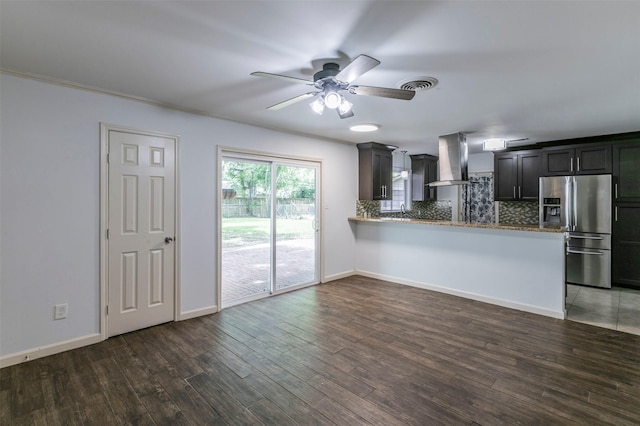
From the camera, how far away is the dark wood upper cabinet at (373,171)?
5.60 meters

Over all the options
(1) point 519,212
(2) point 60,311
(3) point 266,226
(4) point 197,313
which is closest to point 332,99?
(3) point 266,226

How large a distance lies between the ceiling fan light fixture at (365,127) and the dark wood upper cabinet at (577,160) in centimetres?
324

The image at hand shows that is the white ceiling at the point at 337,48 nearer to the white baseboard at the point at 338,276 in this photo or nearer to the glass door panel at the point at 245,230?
the glass door panel at the point at 245,230

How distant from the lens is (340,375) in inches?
96.7

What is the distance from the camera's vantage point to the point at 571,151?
5.09 metres

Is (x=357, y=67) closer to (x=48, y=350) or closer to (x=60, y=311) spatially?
(x=60, y=311)

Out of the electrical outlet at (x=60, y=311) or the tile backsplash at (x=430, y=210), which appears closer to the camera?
the electrical outlet at (x=60, y=311)

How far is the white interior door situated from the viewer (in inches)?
123

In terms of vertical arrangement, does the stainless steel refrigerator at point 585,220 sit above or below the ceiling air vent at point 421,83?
below

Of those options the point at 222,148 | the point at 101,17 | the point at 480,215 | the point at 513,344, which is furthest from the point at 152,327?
the point at 480,215

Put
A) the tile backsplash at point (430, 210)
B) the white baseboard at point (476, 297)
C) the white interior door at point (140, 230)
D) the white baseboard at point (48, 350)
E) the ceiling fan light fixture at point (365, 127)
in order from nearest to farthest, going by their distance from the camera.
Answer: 1. the white baseboard at point (48, 350)
2. the white interior door at point (140, 230)
3. the white baseboard at point (476, 297)
4. the ceiling fan light fixture at point (365, 127)
5. the tile backsplash at point (430, 210)

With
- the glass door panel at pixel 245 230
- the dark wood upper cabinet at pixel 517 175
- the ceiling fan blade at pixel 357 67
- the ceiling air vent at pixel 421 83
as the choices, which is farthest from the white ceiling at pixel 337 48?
the dark wood upper cabinet at pixel 517 175

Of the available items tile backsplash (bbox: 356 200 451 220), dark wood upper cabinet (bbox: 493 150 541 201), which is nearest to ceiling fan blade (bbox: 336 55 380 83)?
tile backsplash (bbox: 356 200 451 220)

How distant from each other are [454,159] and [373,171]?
4.61ft
